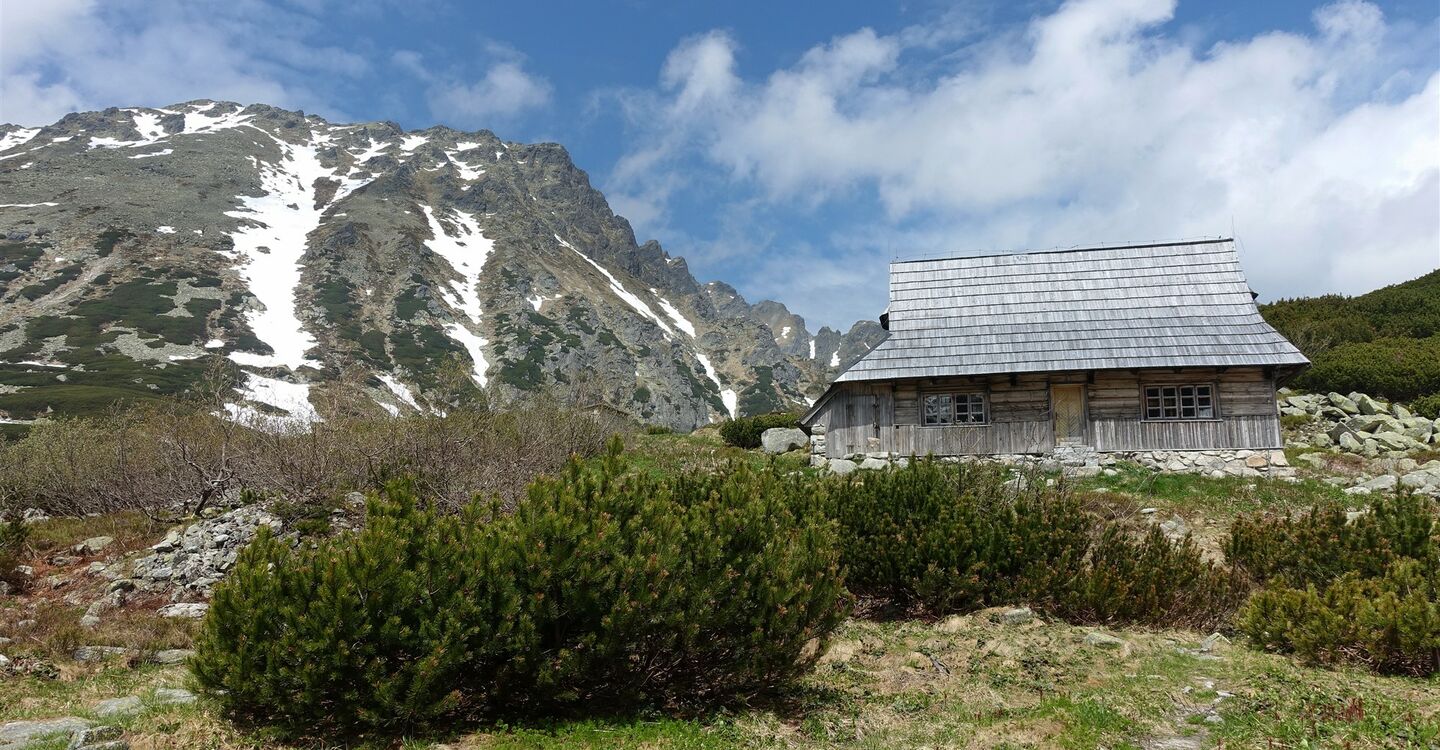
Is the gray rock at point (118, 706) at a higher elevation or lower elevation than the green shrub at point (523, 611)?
lower

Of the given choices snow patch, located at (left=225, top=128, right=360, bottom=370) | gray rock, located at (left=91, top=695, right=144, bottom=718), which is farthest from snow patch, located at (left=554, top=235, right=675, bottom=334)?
gray rock, located at (left=91, top=695, right=144, bottom=718)

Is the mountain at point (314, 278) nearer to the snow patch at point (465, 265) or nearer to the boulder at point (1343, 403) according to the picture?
the snow patch at point (465, 265)

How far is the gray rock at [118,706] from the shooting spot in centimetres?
661

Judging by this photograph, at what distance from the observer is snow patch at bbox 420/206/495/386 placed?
348ft

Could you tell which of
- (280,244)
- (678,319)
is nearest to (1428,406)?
(280,244)

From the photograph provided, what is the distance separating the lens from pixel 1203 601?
33.5ft

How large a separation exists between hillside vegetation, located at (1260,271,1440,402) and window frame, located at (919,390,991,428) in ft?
43.7

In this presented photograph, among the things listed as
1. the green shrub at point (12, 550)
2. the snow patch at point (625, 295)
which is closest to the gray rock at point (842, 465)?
the green shrub at point (12, 550)

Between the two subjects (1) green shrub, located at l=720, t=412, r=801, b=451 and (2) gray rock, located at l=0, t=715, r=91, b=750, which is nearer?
(2) gray rock, located at l=0, t=715, r=91, b=750

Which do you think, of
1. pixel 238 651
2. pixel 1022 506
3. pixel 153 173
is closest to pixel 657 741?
pixel 238 651

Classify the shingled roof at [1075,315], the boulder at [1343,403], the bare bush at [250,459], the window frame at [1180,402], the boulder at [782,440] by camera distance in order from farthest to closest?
1. the boulder at [782,440]
2. the boulder at [1343,403]
3. the shingled roof at [1075,315]
4. the window frame at [1180,402]
5. the bare bush at [250,459]

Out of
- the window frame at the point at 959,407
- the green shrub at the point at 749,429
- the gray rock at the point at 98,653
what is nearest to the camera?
the gray rock at the point at 98,653

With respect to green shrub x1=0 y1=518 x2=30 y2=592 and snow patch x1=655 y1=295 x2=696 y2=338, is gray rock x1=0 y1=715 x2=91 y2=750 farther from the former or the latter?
snow patch x1=655 y1=295 x2=696 y2=338

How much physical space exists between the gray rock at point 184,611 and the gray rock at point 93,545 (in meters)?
4.15
